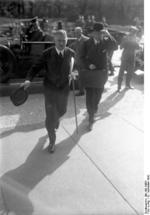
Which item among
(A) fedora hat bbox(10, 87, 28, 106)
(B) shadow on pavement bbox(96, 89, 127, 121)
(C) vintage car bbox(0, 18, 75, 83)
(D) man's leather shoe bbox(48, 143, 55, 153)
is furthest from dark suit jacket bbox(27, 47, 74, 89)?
(C) vintage car bbox(0, 18, 75, 83)

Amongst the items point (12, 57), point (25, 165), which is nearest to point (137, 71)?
point (12, 57)

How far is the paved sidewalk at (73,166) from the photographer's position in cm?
281

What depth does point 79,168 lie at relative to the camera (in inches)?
135

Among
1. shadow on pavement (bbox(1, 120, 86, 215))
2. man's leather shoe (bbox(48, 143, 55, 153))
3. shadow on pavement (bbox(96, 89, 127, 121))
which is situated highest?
man's leather shoe (bbox(48, 143, 55, 153))

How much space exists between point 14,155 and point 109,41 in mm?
2309

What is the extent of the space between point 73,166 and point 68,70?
1249mm

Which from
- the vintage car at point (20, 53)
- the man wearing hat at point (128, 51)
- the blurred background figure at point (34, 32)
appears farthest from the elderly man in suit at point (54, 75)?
the blurred background figure at point (34, 32)

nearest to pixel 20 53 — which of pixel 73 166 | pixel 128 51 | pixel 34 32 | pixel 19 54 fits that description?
pixel 19 54

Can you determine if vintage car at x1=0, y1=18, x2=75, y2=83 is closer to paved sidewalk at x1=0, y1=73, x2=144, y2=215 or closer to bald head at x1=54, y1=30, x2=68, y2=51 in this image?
paved sidewalk at x1=0, y1=73, x2=144, y2=215

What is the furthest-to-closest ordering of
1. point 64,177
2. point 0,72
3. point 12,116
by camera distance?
point 0,72
point 12,116
point 64,177

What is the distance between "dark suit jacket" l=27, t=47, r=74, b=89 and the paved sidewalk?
94 cm

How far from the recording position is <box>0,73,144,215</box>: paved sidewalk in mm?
2809

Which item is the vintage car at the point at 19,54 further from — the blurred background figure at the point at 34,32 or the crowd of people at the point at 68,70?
the crowd of people at the point at 68,70

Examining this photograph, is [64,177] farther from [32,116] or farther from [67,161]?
[32,116]
